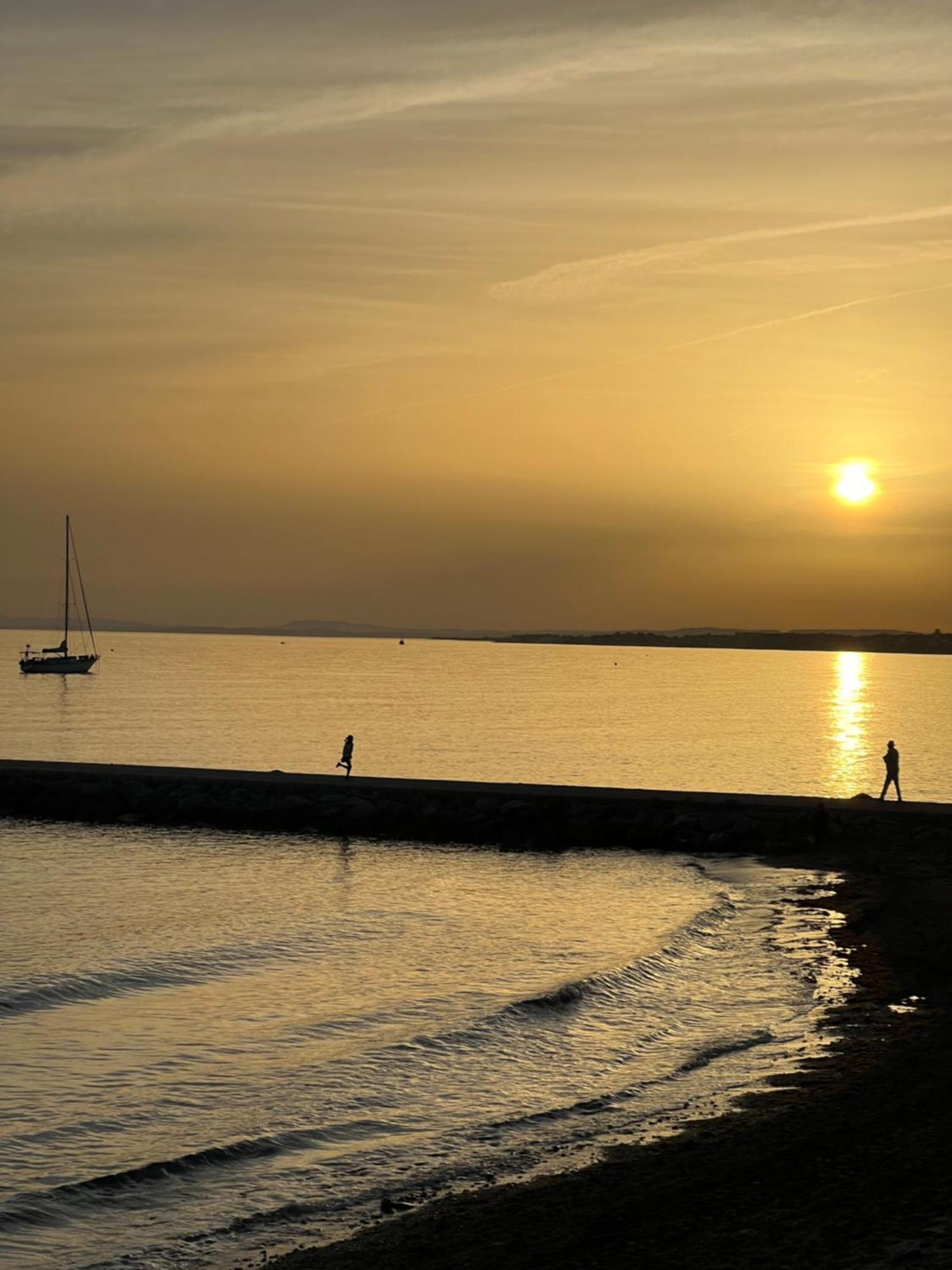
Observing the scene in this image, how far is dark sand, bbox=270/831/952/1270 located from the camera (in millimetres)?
10562

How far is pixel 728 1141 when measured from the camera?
13.5 m

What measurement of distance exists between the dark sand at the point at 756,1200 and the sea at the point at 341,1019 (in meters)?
0.67

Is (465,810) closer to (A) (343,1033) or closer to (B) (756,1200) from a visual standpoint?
(A) (343,1033)

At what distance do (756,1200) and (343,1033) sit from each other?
26.6ft

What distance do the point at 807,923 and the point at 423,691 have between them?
12269 centimetres

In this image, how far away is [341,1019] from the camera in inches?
→ 763

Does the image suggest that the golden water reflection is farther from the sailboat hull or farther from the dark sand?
the sailboat hull

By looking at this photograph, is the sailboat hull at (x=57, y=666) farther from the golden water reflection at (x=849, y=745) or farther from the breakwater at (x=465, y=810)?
the breakwater at (x=465, y=810)

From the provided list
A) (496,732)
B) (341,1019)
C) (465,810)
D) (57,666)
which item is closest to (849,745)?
(496,732)

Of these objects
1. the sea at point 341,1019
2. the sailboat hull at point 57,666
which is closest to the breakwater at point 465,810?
the sea at point 341,1019

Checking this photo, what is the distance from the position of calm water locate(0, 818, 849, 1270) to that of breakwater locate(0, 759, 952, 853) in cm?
354

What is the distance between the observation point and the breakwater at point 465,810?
1412 inches

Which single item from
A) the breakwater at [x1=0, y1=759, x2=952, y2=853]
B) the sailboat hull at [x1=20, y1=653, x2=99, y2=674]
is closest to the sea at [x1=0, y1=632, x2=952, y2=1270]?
the breakwater at [x1=0, y1=759, x2=952, y2=853]

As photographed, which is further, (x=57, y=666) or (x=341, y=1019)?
(x=57, y=666)
